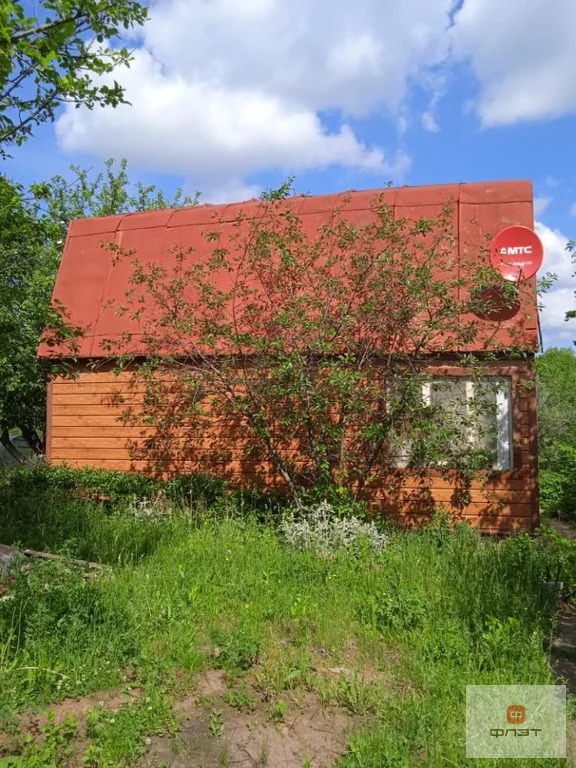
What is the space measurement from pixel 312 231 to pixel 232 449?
363 cm

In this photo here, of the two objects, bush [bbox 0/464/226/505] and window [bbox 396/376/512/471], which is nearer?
window [bbox 396/376/512/471]

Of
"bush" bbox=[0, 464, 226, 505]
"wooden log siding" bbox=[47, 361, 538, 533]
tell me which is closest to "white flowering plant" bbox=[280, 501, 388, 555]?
"wooden log siding" bbox=[47, 361, 538, 533]

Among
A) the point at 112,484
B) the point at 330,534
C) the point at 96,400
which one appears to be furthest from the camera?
the point at 96,400

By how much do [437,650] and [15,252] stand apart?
19.9 ft

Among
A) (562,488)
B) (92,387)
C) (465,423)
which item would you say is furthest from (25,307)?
(562,488)

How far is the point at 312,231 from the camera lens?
9.59m

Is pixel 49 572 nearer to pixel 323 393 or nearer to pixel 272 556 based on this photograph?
pixel 272 556

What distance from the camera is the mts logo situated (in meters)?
8.00

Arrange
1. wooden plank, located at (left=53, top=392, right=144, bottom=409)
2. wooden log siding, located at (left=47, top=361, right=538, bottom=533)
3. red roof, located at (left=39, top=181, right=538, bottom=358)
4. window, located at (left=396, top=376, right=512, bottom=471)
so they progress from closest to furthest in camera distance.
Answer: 1. window, located at (left=396, top=376, right=512, bottom=471)
2. wooden log siding, located at (left=47, top=361, right=538, bottom=533)
3. red roof, located at (left=39, top=181, right=538, bottom=358)
4. wooden plank, located at (left=53, top=392, right=144, bottom=409)

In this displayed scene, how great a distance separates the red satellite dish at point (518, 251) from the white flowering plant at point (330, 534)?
12.5 ft

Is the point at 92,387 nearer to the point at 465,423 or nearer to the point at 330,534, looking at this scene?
the point at 330,534

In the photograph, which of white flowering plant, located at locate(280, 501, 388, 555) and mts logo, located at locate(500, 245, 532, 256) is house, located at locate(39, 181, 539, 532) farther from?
white flowering plant, located at locate(280, 501, 388, 555)

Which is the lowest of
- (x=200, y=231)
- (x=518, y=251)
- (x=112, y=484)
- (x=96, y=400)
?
(x=112, y=484)

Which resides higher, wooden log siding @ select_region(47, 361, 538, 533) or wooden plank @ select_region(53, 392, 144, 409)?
wooden plank @ select_region(53, 392, 144, 409)
